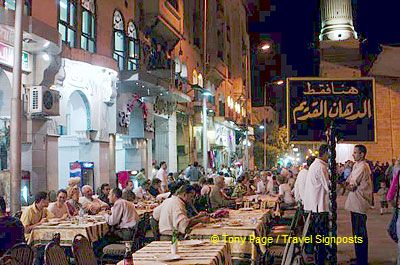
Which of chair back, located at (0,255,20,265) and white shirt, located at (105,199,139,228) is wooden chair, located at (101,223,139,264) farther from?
chair back, located at (0,255,20,265)

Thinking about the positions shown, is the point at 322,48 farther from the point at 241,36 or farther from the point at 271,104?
the point at 271,104

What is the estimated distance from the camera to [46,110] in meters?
15.7

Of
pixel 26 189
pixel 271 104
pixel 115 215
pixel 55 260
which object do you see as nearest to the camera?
pixel 55 260

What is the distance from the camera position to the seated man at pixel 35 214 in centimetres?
1067

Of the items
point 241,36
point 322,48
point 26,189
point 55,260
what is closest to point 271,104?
point 241,36

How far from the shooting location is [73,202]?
1304 cm

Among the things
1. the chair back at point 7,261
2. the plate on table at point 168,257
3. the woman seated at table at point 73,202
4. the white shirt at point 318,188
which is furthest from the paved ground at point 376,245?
the chair back at point 7,261

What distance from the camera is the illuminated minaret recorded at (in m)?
53.7

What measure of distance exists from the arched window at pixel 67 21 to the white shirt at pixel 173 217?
975cm

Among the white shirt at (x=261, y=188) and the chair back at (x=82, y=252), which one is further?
the white shirt at (x=261, y=188)

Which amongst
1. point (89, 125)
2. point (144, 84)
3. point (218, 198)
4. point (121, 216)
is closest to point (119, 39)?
point (144, 84)

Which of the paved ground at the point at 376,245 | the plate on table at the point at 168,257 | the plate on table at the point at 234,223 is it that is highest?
the plate on table at the point at 168,257

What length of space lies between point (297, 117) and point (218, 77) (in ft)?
120

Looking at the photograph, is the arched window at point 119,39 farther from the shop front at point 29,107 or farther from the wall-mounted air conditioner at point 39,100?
the wall-mounted air conditioner at point 39,100
